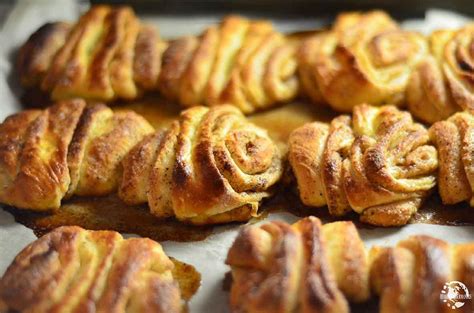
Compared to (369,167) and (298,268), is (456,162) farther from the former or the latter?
(298,268)

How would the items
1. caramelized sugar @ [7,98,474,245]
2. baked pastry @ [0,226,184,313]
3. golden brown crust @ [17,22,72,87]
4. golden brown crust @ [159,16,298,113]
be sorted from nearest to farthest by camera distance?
baked pastry @ [0,226,184,313], caramelized sugar @ [7,98,474,245], golden brown crust @ [159,16,298,113], golden brown crust @ [17,22,72,87]

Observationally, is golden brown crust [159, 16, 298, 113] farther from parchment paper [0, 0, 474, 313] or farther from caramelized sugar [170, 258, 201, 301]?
caramelized sugar [170, 258, 201, 301]

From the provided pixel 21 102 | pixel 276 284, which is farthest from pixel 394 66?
pixel 21 102

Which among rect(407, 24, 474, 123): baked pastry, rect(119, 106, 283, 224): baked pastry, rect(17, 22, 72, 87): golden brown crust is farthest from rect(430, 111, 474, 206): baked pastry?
rect(17, 22, 72, 87): golden brown crust

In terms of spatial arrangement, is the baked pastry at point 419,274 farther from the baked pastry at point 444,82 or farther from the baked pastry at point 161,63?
the baked pastry at point 161,63

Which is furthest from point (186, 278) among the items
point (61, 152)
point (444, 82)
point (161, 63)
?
point (444, 82)

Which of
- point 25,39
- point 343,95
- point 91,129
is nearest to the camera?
point 91,129

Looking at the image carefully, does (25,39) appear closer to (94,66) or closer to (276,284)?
(94,66)
